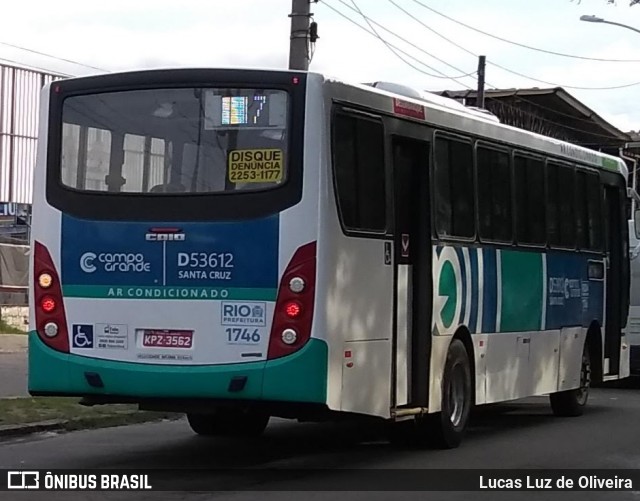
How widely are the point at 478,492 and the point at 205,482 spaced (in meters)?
2.13

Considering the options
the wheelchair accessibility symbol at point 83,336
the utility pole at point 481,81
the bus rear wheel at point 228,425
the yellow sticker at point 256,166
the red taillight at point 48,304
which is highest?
the utility pole at point 481,81

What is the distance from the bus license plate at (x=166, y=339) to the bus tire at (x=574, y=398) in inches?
306

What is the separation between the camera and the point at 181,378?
10711mm

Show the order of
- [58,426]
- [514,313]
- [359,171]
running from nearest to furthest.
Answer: [359,171], [58,426], [514,313]

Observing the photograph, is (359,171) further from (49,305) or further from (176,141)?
(49,305)

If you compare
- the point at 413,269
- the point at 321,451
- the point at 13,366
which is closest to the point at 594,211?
the point at 413,269

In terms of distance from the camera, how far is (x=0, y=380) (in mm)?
18562

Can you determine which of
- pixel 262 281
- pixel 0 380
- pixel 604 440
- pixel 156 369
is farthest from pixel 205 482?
pixel 0 380

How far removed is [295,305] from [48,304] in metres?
2.15

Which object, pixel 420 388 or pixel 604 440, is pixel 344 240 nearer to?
pixel 420 388

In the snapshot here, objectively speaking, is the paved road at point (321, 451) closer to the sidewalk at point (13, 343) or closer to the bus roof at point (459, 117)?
the bus roof at point (459, 117)

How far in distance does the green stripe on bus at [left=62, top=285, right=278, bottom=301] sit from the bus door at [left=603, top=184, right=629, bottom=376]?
8.74 meters

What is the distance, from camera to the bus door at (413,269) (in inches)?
480

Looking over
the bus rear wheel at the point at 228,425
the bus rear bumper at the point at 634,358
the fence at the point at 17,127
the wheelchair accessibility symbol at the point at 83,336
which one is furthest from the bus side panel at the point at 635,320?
the fence at the point at 17,127
